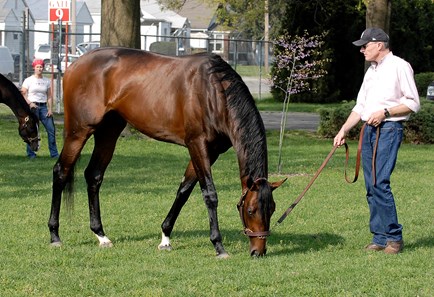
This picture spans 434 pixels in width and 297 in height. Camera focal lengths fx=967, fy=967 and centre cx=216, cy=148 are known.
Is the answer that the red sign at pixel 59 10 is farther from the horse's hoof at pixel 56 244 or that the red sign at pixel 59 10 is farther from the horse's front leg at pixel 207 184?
the horse's front leg at pixel 207 184

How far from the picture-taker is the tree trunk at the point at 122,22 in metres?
22.1

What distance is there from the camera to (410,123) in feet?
77.9

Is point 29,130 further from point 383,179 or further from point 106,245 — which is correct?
point 383,179

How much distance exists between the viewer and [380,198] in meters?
9.17

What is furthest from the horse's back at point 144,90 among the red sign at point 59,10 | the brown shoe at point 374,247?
the red sign at point 59,10

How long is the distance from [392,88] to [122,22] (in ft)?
45.6

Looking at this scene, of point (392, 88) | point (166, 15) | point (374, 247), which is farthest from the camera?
point (166, 15)

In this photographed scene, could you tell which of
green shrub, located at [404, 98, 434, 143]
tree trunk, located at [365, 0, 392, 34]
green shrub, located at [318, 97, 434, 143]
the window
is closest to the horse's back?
green shrub, located at [318, 97, 434, 143]

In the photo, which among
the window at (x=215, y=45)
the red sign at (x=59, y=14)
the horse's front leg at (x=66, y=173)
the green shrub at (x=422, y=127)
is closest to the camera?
the horse's front leg at (x=66, y=173)

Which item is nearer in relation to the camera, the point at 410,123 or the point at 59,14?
the point at 410,123

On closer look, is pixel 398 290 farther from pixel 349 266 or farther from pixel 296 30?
pixel 296 30

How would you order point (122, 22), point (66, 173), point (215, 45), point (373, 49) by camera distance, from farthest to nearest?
point (215, 45), point (122, 22), point (66, 173), point (373, 49)

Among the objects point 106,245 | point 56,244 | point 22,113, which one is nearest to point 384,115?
point 106,245

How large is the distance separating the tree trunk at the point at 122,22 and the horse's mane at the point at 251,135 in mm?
13402
